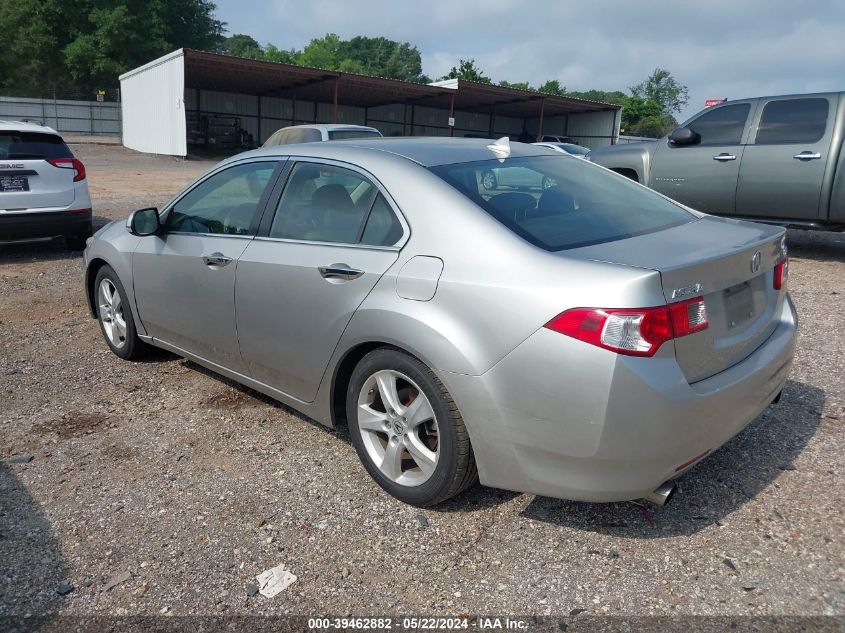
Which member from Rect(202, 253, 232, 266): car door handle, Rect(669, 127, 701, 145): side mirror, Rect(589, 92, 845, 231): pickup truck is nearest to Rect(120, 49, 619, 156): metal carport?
Rect(669, 127, 701, 145): side mirror

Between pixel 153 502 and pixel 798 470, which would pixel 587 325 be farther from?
pixel 153 502

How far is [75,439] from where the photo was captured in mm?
3787

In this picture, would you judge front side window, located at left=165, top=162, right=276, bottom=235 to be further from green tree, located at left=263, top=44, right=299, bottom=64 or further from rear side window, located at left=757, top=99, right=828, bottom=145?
→ green tree, located at left=263, top=44, right=299, bottom=64

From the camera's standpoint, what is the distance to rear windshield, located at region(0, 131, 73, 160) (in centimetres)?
804

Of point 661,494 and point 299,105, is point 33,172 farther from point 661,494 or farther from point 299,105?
point 299,105

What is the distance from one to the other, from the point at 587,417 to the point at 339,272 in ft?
4.43

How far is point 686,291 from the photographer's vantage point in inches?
97.0

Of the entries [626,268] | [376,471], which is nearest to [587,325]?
[626,268]

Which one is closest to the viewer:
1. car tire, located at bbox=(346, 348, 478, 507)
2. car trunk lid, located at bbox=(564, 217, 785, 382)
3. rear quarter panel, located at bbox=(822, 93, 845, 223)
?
car trunk lid, located at bbox=(564, 217, 785, 382)

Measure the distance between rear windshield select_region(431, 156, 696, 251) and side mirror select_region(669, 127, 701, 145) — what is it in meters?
5.73

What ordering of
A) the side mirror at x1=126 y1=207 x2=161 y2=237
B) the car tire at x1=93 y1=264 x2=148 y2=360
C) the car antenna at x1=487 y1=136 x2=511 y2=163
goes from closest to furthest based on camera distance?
the car antenna at x1=487 y1=136 x2=511 y2=163
the side mirror at x1=126 y1=207 x2=161 y2=237
the car tire at x1=93 y1=264 x2=148 y2=360

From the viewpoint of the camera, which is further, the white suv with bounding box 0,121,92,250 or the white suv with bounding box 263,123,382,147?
the white suv with bounding box 263,123,382,147

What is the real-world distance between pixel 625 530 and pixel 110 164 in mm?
26325

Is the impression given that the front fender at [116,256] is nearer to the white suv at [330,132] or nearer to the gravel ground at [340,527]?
the gravel ground at [340,527]
